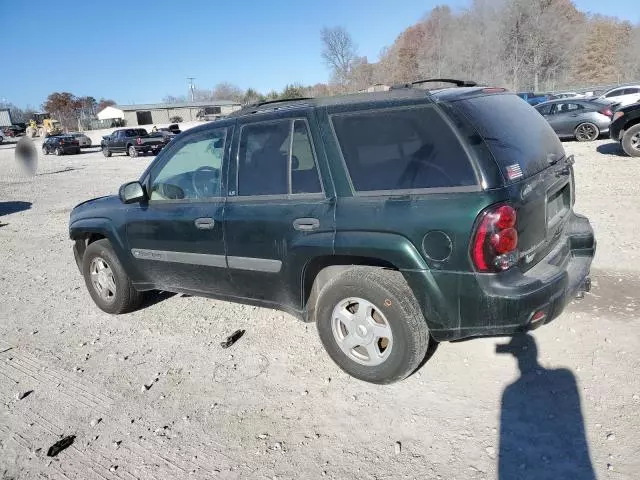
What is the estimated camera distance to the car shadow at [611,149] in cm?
1226

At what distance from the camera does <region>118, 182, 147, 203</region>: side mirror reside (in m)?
4.10

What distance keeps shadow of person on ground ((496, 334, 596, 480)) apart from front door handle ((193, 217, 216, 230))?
2.37 m

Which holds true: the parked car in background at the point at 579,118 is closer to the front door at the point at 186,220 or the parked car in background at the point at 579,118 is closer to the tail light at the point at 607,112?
the tail light at the point at 607,112

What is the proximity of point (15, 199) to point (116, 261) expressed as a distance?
449 inches

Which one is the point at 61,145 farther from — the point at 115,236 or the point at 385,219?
the point at 385,219

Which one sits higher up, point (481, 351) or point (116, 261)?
point (116, 261)

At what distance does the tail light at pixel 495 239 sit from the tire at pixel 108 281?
3.33 m

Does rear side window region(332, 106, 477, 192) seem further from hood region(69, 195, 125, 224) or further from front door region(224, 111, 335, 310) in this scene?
hood region(69, 195, 125, 224)

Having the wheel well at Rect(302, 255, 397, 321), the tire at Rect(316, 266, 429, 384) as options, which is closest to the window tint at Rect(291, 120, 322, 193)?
the wheel well at Rect(302, 255, 397, 321)

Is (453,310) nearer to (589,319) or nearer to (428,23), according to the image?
(589,319)

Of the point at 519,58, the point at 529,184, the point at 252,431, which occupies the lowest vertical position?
the point at 252,431

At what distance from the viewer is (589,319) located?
3.80 meters

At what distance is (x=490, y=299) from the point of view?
8.68 feet

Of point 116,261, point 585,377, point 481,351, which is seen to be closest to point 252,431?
point 481,351
